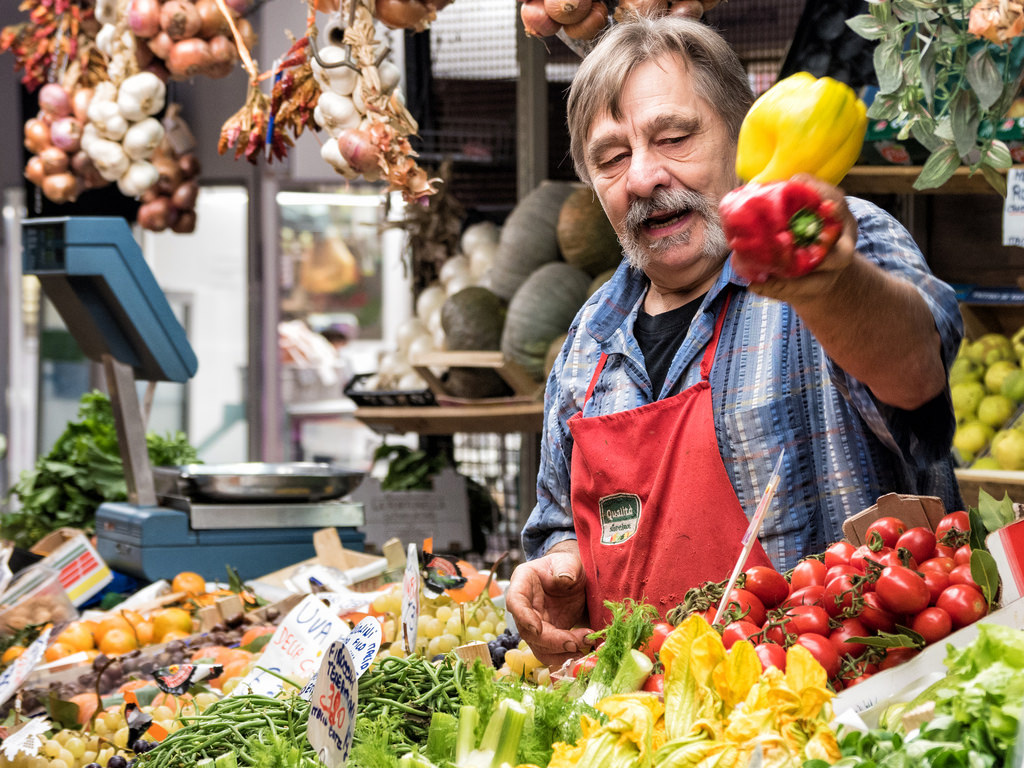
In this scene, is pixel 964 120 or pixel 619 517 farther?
pixel 619 517

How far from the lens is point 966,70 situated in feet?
5.45

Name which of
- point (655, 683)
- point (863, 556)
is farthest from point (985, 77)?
point (655, 683)

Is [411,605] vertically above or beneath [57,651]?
above

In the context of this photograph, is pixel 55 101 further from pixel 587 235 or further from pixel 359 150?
pixel 587 235

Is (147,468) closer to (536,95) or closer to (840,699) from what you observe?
(536,95)

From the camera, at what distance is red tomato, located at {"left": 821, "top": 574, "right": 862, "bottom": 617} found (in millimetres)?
1326

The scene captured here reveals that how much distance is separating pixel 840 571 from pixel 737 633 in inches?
6.5

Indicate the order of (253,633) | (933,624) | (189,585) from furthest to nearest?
(189,585) < (253,633) < (933,624)

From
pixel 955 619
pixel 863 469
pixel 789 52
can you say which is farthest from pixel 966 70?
pixel 789 52

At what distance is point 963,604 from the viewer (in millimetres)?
1257

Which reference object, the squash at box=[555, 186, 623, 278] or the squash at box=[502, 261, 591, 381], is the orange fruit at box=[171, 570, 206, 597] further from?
the squash at box=[555, 186, 623, 278]

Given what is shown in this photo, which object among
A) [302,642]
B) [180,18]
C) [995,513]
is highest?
[180,18]

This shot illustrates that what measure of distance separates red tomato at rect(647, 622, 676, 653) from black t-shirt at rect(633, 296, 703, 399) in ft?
2.40

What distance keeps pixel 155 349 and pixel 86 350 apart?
0.35 metres
